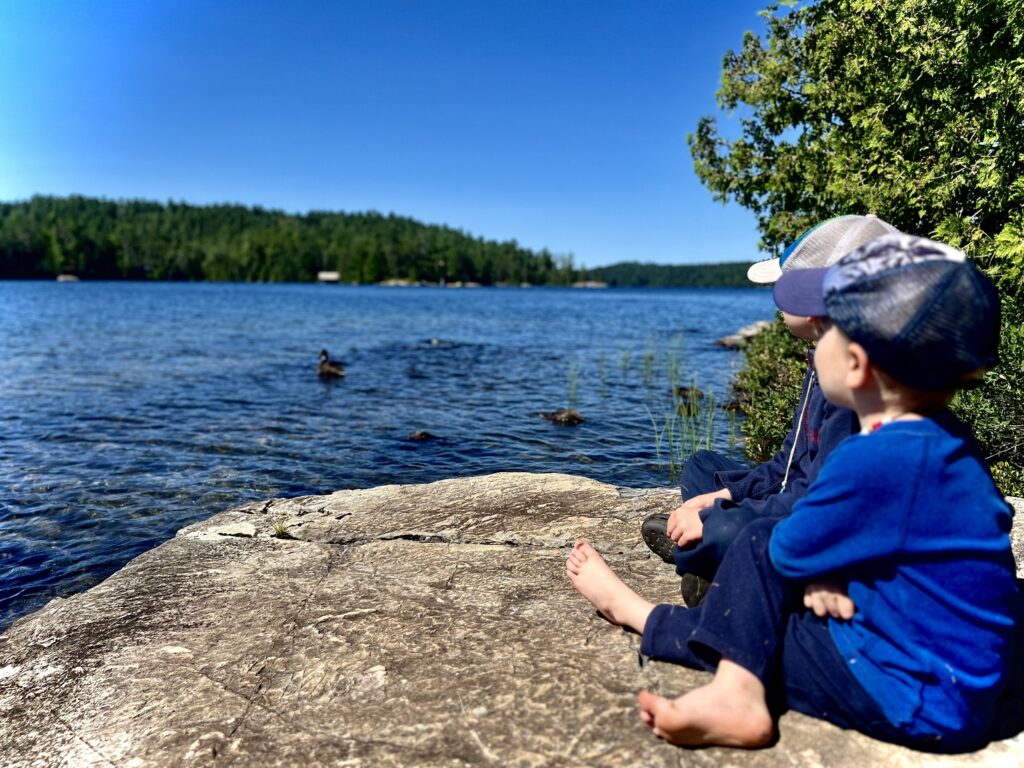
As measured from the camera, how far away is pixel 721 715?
2.41 metres

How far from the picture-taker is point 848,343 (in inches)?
86.7

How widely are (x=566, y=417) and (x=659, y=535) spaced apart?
417 inches

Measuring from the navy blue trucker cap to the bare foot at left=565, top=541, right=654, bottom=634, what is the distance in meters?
1.61

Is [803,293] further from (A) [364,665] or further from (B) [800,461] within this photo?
(A) [364,665]

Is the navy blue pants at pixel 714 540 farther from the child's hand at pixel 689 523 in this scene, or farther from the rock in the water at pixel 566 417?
the rock in the water at pixel 566 417

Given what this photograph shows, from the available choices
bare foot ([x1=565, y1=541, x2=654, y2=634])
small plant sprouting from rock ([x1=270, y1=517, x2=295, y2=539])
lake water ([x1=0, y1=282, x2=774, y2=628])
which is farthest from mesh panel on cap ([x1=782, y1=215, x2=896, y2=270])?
lake water ([x1=0, y1=282, x2=774, y2=628])

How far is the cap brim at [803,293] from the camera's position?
2588 mm

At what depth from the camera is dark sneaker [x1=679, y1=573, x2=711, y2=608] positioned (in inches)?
127

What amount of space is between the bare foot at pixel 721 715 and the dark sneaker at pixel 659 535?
1459 millimetres

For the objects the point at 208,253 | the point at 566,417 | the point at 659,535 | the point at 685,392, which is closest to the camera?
the point at 659,535

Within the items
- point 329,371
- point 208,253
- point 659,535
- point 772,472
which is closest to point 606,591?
point 659,535

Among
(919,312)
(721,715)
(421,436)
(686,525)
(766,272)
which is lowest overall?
(421,436)

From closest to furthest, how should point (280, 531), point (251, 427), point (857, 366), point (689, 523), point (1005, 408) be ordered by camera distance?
point (857, 366), point (689, 523), point (280, 531), point (1005, 408), point (251, 427)

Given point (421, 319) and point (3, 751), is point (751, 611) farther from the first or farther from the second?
point (421, 319)
